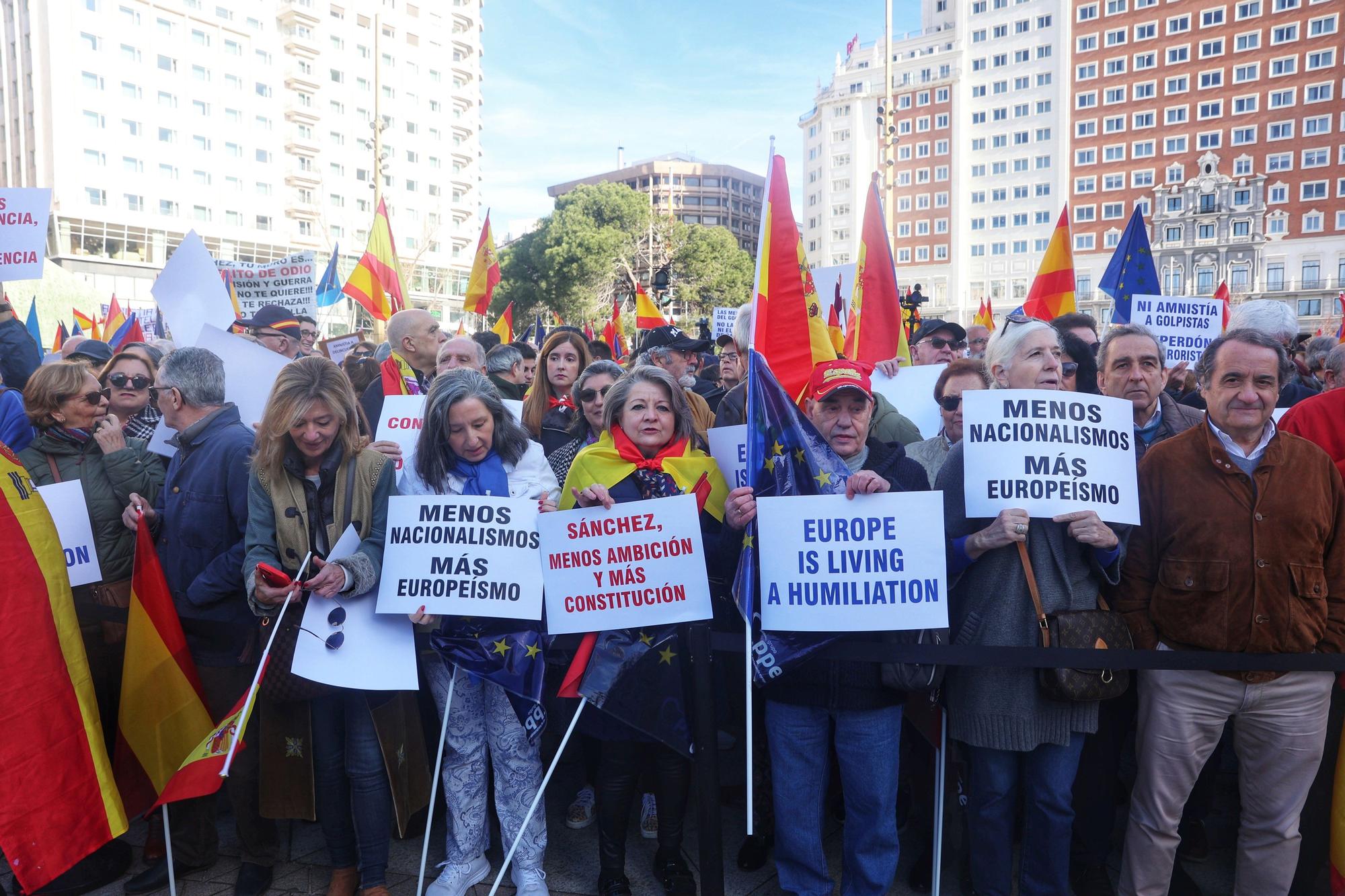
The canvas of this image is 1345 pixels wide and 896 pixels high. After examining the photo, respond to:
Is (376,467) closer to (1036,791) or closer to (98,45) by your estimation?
(1036,791)

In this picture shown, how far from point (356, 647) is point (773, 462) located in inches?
68.7

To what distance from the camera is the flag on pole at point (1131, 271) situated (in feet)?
28.1

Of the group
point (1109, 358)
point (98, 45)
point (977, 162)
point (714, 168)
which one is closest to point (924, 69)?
point (977, 162)

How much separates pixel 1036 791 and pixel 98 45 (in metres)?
64.0

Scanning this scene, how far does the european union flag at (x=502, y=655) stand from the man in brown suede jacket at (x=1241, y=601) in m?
2.23

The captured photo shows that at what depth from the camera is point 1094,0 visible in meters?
74.9

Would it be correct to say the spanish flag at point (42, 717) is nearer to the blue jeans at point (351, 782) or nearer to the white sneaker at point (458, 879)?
the blue jeans at point (351, 782)

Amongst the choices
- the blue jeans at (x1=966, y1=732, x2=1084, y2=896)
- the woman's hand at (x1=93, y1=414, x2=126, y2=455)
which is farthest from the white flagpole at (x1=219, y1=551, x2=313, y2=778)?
the blue jeans at (x1=966, y1=732, x2=1084, y2=896)

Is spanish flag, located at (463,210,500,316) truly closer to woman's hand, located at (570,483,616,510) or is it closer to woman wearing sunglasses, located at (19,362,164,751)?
woman wearing sunglasses, located at (19,362,164,751)

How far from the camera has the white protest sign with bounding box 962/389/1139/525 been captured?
3.15m

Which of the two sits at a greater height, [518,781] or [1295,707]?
[1295,707]

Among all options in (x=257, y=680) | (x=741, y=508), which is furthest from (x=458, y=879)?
(x=741, y=508)

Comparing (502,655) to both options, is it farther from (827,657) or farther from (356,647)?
(827,657)

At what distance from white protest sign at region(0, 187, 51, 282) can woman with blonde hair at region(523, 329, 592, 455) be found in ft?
11.4
